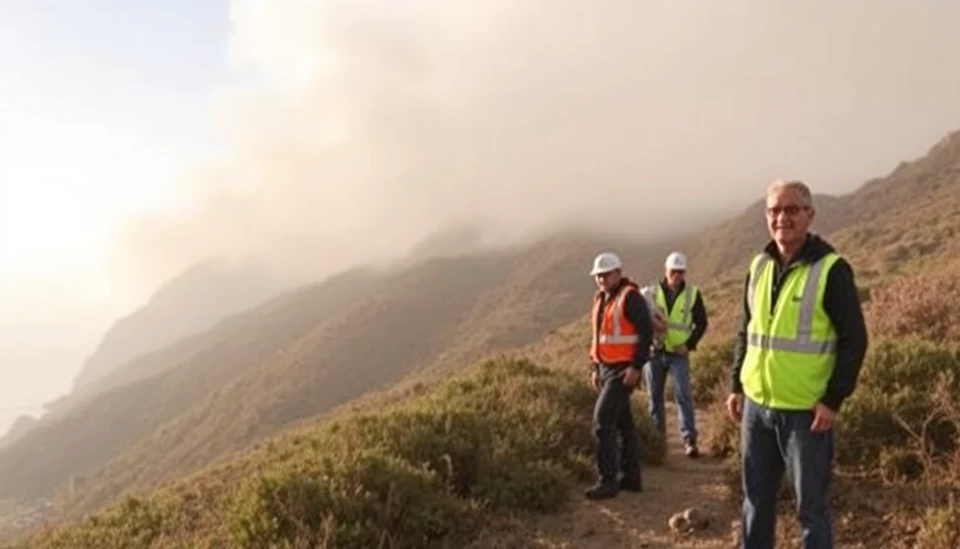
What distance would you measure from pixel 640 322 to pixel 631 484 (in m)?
1.60

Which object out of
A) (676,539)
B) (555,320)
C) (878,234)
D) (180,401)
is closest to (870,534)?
(676,539)

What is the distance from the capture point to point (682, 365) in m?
10.1

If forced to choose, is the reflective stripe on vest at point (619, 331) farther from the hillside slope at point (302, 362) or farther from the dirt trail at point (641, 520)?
the hillside slope at point (302, 362)

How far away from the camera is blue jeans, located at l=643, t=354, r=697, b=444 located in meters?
9.73

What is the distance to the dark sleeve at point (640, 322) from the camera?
324 inches

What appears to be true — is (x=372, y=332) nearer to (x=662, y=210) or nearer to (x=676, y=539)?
(x=662, y=210)

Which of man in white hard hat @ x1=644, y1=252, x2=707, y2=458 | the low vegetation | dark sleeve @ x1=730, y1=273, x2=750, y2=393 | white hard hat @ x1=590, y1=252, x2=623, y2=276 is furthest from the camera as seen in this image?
man in white hard hat @ x1=644, y1=252, x2=707, y2=458

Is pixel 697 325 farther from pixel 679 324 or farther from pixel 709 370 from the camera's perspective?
pixel 709 370

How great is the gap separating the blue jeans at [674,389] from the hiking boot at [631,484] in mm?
1510

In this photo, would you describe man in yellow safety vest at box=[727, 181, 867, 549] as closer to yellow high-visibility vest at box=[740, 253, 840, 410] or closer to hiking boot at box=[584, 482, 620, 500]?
yellow high-visibility vest at box=[740, 253, 840, 410]

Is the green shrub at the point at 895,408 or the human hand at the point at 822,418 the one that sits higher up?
the human hand at the point at 822,418

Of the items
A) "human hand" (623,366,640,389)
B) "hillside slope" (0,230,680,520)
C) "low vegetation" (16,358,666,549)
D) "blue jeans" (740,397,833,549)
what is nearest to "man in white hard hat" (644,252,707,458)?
"low vegetation" (16,358,666,549)

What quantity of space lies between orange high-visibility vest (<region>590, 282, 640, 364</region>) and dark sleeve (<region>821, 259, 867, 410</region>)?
3.61m

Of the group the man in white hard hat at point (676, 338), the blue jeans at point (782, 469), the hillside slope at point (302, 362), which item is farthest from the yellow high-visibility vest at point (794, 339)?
the hillside slope at point (302, 362)
